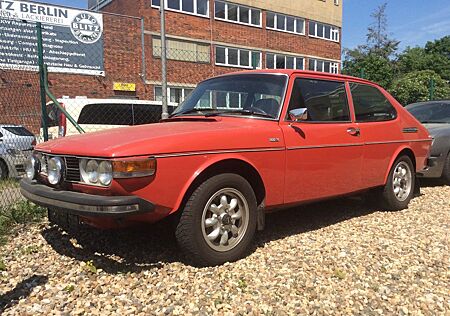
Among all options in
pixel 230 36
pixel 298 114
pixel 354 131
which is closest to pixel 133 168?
pixel 298 114

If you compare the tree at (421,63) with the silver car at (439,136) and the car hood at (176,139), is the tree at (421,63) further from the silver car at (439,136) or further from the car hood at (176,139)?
the car hood at (176,139)

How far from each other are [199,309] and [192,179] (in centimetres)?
98

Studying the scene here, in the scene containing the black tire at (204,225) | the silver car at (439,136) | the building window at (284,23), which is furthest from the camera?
the building window at (284,23)

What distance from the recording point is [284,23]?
30688mm

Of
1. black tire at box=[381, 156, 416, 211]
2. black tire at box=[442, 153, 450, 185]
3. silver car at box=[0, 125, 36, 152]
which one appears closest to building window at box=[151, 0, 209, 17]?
silver car at box=[0, 125, 36, 152]

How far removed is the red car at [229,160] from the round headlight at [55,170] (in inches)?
0.6

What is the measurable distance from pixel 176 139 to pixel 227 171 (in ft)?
1.98

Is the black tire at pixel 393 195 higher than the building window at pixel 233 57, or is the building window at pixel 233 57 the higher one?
the building window at pixel 233 57

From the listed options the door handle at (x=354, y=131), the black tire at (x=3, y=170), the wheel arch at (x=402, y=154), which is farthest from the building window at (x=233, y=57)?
the door handle at (x=354, y=131)

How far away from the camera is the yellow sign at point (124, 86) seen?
22.1m

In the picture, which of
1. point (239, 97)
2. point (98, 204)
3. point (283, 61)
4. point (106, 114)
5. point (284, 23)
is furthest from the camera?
point (284, 23)

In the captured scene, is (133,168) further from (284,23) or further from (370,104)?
(284,23)

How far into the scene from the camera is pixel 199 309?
111 inches

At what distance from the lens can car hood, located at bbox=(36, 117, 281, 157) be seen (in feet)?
10.2
